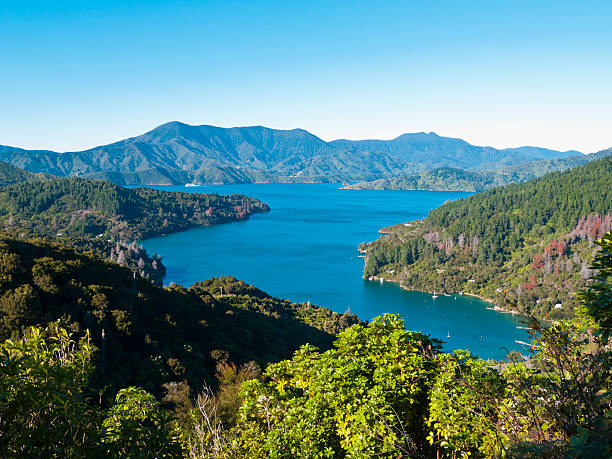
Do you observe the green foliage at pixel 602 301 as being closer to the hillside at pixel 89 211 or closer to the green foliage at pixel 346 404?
the green foliage at pixel 346 404

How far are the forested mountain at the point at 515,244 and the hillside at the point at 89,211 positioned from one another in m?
92.3

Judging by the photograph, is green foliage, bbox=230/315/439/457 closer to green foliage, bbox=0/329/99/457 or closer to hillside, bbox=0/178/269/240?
green foliage, bbox=0/329/99/457

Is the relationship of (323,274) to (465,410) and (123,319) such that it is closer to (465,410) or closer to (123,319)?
(123,319)

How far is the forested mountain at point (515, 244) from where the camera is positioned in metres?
99.9

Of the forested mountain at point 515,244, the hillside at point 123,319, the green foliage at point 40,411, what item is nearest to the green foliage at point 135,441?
the green foliage at point 40,411

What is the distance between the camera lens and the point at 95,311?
2569cm

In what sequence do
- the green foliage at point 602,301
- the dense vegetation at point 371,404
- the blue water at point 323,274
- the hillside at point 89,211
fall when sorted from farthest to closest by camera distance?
the hillside at point 89,211 < the blue water at point 323,274 < the green foliage at point 602,301 < the dense vegetation at point 371,404

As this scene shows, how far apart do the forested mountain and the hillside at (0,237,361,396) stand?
7310 centimetres

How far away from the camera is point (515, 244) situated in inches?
4825

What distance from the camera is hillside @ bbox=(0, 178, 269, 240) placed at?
142m

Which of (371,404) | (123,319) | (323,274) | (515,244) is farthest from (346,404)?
(515,244)

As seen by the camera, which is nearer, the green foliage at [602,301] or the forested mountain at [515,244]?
the green foliage at [602,301]

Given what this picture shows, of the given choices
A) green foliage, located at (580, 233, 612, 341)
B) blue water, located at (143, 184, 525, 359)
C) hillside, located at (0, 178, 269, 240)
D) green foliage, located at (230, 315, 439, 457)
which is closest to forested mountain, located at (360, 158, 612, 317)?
blue water, located at (143, 184, 525, 359)

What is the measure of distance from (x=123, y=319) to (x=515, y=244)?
407 feet
